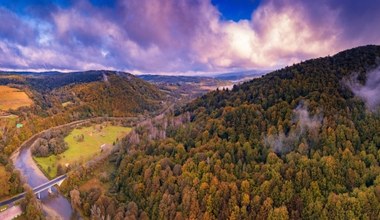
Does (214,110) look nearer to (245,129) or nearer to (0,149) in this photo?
(245,129)

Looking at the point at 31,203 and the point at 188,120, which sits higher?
the point at 188,120

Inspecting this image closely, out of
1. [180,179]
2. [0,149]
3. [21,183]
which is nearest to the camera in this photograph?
[180,179]

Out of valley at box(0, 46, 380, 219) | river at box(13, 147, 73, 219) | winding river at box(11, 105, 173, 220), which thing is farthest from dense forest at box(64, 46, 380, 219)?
river at box(13, 147, 73, 219)

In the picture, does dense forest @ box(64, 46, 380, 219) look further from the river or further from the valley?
the river

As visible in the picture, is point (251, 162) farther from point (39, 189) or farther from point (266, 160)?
point (39, 189)

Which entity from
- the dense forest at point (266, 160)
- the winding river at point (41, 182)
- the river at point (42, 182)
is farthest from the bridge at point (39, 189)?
the dense forest at point (266, 160)

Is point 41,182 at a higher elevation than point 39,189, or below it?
below

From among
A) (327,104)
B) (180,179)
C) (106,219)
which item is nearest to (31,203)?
(106,219)

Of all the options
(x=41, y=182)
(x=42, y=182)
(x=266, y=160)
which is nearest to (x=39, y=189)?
(x=42, y=182)

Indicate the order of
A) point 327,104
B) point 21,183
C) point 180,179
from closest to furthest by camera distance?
point 180,179 < point 327,104 < point 21,183
